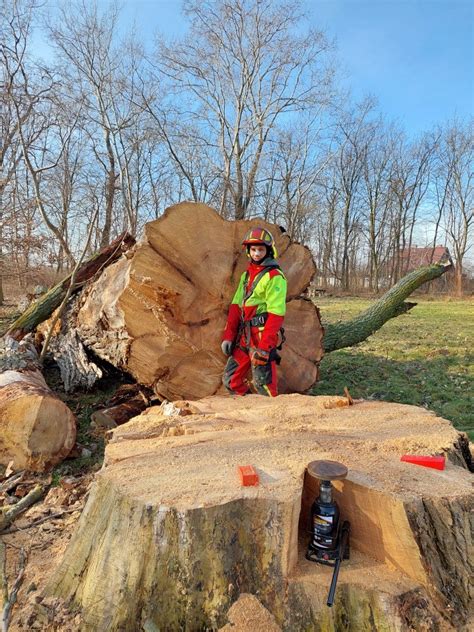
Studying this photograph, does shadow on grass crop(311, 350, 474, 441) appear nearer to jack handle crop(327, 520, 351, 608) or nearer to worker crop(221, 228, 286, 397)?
worker crop(221, 228, 286, 397)

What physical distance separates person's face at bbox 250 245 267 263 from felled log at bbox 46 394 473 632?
2169 millimetres

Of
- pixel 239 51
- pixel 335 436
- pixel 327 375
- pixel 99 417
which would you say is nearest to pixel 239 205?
pixel 239 51

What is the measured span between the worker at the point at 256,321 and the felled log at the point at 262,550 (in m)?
1.80

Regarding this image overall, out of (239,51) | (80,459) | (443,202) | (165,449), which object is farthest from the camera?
(443,202)

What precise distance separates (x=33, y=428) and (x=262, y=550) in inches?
84.9

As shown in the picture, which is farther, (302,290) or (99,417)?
(302,290)

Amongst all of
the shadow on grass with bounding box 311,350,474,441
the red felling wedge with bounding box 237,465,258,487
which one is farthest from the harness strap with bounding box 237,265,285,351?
the red felling wedge with bounding box 237,465,258,487

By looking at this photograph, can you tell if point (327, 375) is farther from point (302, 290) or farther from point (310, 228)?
point (310, 228)

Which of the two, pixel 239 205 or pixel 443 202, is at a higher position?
pixel 443 202

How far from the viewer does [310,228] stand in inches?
1388

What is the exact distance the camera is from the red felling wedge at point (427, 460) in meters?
1.96

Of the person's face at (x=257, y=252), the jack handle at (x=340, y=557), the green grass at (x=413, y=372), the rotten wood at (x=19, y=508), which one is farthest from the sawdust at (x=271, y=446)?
the green grass at (x=413, y=372)

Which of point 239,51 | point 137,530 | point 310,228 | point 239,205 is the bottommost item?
point 137,530

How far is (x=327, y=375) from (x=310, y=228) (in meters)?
30.7
